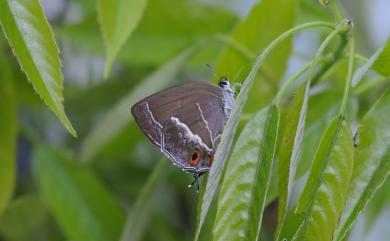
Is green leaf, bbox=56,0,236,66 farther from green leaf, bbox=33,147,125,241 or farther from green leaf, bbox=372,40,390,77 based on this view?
green leaf, bbox=372,40,390,77

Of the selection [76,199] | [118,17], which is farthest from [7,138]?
[118,17]

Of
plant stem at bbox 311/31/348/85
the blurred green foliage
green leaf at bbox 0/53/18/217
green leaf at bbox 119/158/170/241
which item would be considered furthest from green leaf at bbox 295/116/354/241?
green leaf at bbox 0/53/18/217

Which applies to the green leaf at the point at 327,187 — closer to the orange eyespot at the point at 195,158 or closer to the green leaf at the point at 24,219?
the orange eyespot at the point at 195,158

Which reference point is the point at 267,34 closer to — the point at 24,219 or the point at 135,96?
the point at 135,96

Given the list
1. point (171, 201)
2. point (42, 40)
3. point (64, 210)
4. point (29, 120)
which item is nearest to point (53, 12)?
point (29, 120)

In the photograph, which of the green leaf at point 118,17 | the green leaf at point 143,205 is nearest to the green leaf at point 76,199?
the green leaf at point 143,205

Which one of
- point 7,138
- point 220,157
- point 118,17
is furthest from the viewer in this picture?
point 7,138
